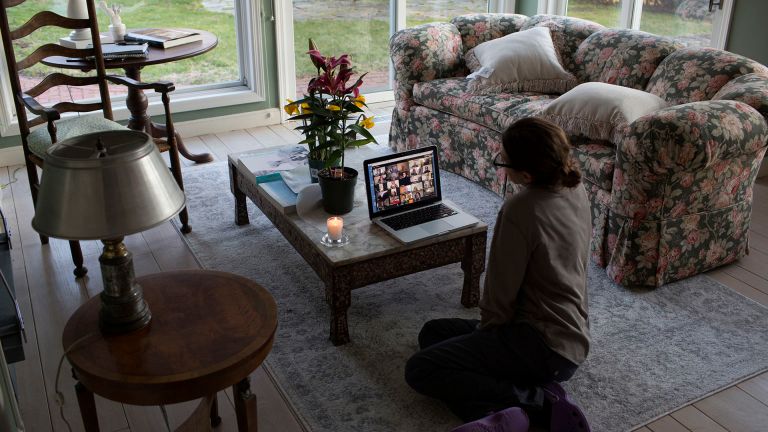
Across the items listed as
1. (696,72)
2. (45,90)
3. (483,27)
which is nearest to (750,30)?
(696,72)

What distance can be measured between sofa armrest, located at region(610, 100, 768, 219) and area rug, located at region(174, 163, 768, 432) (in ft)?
1.11

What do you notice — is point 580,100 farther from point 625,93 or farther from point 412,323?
point 412,323

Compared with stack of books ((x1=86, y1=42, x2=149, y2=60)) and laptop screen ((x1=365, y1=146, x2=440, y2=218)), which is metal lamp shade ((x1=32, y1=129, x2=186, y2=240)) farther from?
stack of books ((x1=86, y1=42, x2=149, y2=60))

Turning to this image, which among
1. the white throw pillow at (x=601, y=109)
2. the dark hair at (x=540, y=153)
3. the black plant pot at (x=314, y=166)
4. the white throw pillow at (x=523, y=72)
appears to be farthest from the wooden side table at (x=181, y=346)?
the white throw pillow at (x=523, y=72)

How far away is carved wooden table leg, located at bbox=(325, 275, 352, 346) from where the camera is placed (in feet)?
7.90

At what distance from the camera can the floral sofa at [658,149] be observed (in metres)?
2.68

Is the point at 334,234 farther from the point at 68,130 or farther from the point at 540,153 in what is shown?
the point at 68,130

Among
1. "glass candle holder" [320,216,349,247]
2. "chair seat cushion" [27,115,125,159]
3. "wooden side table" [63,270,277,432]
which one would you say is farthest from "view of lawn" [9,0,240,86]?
"wooden side table" [63,270,277,432]

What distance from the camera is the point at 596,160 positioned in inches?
120

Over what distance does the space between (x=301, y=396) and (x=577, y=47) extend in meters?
2.69

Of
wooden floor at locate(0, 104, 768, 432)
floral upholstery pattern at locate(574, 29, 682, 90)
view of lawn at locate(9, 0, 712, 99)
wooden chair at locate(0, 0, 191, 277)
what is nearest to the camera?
wooden floor at locate(0, 104, 768, 432)

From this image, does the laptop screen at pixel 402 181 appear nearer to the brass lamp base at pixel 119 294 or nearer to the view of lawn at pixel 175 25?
the brass lamp base at pixel 119 294

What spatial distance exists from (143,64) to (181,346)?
2.19 meters

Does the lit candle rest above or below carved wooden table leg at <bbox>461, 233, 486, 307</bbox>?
above
